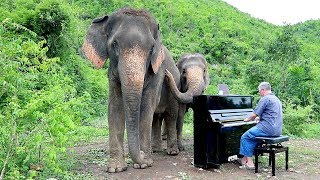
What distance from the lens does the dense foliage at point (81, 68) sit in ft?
21.3

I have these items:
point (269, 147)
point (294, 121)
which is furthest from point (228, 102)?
point (294, 121)

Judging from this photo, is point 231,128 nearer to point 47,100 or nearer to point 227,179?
point 227,179

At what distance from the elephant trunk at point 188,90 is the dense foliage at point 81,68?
2012mm

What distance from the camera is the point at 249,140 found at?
330 inches

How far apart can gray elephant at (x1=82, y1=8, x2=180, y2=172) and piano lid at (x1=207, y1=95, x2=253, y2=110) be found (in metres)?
1.08

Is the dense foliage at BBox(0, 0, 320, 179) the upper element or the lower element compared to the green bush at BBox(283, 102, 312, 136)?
upper

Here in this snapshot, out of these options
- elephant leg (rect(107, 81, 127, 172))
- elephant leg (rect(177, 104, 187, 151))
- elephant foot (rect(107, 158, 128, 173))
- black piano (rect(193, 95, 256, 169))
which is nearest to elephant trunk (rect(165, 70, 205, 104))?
elephant leg (rect(177, 104, 187, 151))

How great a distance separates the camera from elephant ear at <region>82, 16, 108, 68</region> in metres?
7.89

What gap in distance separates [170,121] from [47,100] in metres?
4.14

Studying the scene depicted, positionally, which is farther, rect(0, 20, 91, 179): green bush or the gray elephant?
the gray elephant

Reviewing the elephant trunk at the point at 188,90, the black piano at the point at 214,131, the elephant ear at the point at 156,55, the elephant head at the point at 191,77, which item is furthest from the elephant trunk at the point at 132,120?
the elephant head at the point at 191,77

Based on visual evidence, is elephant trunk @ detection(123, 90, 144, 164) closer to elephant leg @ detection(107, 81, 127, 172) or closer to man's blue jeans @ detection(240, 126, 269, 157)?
elephant leg @ detection(107, 81, 127, 172)

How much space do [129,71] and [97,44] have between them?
1.22m

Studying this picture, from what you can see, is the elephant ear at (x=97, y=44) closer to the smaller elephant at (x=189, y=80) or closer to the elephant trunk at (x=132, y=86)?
the elephant trunk at (x=132, y=86)
